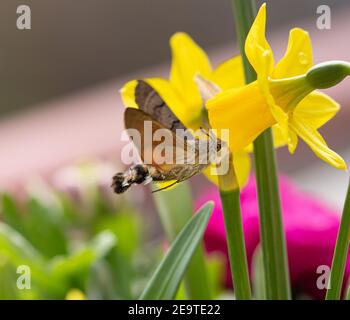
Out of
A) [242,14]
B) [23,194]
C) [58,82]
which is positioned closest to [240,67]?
[242,14]

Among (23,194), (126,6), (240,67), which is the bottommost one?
(23,194)

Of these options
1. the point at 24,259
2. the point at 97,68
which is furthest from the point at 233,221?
the point at 97,68

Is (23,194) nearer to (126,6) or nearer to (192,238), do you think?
(192,238)

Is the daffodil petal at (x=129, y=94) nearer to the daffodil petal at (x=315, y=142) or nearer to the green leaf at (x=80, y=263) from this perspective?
the daffodil petal at (x=315, y=142)

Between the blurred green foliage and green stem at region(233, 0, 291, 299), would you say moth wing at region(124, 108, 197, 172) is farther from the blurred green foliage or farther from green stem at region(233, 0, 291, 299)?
the blurred green foliage

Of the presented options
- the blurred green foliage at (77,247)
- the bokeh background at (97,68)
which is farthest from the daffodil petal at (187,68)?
the bokeh background at (97,68)

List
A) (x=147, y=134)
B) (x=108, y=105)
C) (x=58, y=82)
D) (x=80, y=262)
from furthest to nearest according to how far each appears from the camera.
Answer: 1. (x=58, y=82)
2. (x=108, y=105)
3. (x=80, y=262)
4. (x=147, y=134)
